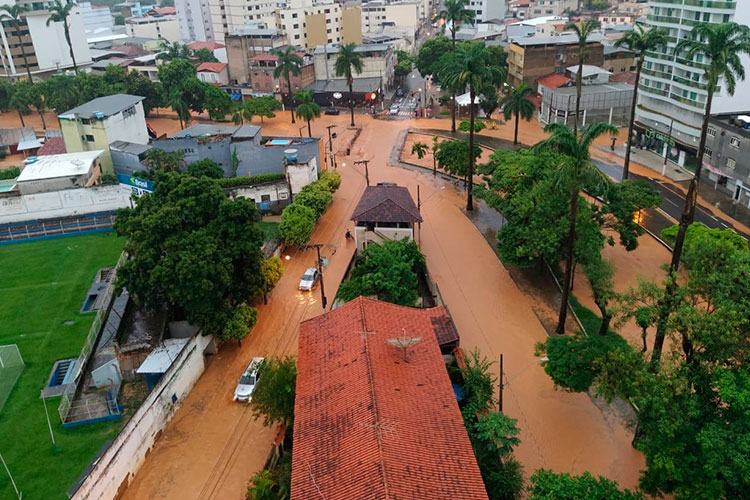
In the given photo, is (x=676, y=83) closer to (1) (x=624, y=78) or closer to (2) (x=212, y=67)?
(1) (x=624, y=78)

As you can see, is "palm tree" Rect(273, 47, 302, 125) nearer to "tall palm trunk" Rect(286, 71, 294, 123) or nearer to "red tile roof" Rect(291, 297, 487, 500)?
"tall palm trunk" Rect(286, 71, 294, 123)

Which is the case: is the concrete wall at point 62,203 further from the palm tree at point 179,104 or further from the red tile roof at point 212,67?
the red tile roof at point 212,67

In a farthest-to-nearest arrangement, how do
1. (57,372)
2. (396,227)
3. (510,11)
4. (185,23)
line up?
(510,11) → (185,23) → (396,227) → (57,372)

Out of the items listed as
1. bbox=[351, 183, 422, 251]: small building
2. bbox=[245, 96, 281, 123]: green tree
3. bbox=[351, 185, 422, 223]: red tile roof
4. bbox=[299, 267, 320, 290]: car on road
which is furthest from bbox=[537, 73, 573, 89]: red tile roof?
bbox=[299, 267, 320, 290]: car on road

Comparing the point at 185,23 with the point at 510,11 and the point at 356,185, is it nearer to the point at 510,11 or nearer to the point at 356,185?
the point at 510,11

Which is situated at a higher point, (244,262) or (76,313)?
(244,262)

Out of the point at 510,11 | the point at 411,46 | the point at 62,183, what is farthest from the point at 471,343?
the point at 510,11
